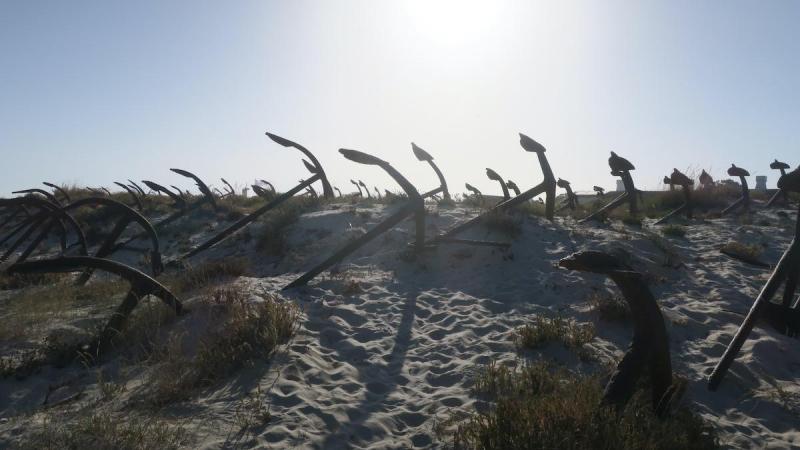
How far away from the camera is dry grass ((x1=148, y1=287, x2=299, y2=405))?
4.11 m

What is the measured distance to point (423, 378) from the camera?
14.8ft

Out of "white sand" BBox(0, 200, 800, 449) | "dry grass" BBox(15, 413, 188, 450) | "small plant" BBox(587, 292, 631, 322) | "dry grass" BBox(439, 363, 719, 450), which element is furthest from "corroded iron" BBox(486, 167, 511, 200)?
"dry grass" BBox(15, 413, 188, 450)

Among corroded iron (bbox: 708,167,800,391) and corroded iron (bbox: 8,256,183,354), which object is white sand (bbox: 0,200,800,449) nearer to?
corroded iron (bbox: 708,167,800,391)

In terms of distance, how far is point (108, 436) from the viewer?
317 cm

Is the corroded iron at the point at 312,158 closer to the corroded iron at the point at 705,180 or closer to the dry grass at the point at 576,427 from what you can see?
the dry grass at the point at 576,427

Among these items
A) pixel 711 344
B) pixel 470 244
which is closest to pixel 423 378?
pixel 711 344

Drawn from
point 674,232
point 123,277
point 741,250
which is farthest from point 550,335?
point 674,232

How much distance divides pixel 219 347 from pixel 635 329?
10.9ft

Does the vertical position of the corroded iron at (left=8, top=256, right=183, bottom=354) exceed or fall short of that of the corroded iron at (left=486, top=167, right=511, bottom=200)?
it falls short

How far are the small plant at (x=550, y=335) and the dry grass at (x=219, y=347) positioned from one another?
7.51ft

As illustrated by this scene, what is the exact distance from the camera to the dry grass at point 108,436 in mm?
3141

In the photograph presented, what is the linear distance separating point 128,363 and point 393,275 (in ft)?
12.5

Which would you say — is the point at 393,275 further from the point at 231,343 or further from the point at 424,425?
the point at 424,425

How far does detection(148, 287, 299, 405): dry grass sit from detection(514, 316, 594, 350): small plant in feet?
7.51
